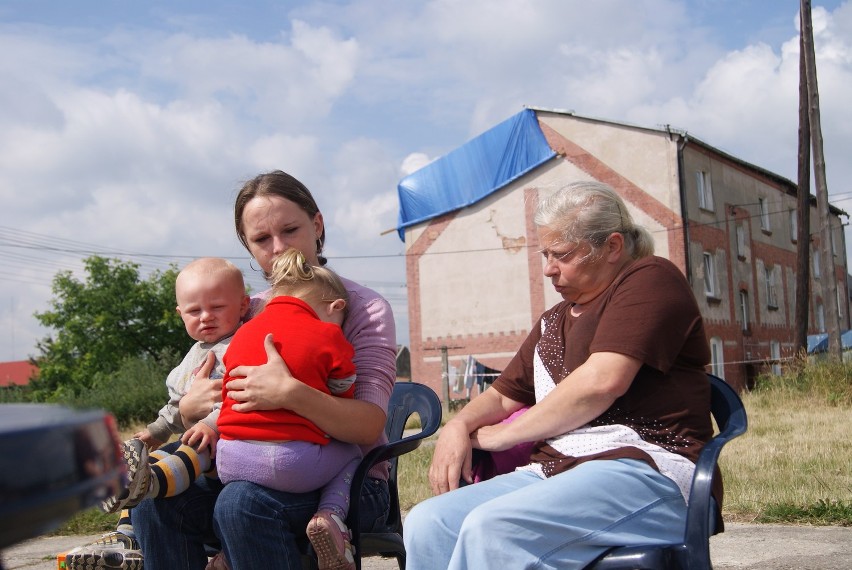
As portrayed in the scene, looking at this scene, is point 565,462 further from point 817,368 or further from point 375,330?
point 817,368

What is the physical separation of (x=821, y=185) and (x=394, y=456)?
18.1m

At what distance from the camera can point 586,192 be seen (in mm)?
2785

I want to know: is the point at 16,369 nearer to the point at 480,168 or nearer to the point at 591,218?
the point at 480,168

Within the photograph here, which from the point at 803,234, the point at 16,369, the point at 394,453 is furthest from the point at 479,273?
the point at 16,369

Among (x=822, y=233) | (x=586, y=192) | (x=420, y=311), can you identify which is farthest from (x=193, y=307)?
(x=420, y=311)

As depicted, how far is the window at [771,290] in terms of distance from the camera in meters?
34.7

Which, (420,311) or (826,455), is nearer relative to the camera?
(826,455)

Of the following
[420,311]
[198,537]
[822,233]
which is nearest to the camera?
[198,537]

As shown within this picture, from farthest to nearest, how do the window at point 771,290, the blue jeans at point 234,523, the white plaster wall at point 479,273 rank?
the window at point 771,290 → the white plaster wall at point 479,273 → the blue jeans at point 234,523

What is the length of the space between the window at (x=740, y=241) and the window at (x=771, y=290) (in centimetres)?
250

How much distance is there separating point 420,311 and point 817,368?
64.3 feet

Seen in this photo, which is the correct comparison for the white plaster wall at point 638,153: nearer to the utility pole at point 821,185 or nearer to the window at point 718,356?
the window at point 718,356

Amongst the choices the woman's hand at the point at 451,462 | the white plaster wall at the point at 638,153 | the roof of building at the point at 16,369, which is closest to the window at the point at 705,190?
the white plaster wall at the point at 638,153

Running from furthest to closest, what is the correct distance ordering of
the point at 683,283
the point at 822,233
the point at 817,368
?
the point at 822,233
the point at 817,368
the point at 683,283
